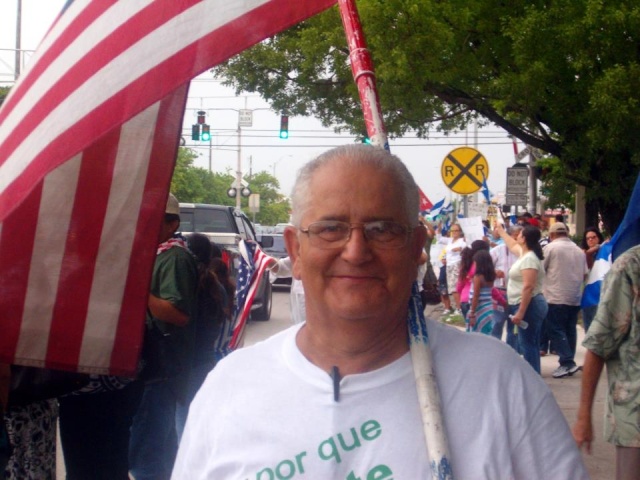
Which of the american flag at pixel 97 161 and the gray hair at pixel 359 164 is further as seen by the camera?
the american flag at pixel 97 161

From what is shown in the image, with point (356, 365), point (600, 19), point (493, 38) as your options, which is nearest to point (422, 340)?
point (356, 365)

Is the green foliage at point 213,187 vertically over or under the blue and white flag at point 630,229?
over

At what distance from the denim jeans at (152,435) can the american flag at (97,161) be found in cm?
227

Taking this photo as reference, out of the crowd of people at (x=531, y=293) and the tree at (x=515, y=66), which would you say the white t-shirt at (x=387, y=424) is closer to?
the crowd of people at (x=531, y=293)

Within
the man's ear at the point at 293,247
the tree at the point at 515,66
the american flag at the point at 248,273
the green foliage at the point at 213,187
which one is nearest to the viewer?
the man's ear at the point at 293,247

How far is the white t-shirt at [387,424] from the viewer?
2.16m

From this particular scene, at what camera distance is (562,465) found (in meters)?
2.17

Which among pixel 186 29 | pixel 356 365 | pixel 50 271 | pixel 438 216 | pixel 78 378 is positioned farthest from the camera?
pixel 438 216

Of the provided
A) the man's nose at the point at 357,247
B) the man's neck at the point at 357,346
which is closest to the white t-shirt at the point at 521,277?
the man's neck at the point at 357,346

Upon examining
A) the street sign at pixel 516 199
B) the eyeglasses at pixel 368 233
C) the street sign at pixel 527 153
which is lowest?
the eyeglasses at pixel 368 233

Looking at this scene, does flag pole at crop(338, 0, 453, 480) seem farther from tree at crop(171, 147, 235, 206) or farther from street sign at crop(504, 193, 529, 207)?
tree at crop(171, 147, 235, 206)

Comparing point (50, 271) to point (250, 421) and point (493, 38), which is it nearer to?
point (250, 421)

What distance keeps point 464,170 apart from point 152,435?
33.8 ft

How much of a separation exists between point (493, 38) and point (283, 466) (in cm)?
1492
